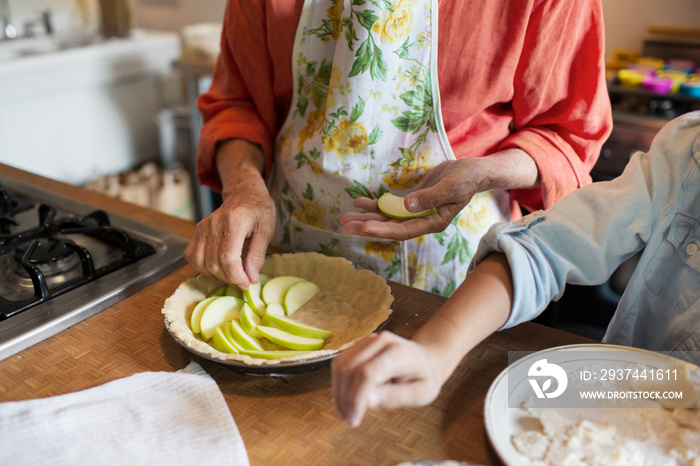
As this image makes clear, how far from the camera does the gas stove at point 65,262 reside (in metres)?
1.00

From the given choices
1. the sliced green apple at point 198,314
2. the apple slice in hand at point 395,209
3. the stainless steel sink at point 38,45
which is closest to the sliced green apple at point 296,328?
the sliced green apple at point 198,314

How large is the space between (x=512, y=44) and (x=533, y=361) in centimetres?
58

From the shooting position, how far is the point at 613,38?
2.47m

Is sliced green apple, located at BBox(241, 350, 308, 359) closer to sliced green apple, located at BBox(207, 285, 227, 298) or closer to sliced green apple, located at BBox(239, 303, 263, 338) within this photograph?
sliced green apple, located at BBox(239, 303, 263, 338)

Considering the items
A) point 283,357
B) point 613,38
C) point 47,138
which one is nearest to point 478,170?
point 283,357

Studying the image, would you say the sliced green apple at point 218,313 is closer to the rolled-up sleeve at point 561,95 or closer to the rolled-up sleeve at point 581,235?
the rolled-up sleeve at point 581,235

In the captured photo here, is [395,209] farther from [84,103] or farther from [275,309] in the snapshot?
[84,103]

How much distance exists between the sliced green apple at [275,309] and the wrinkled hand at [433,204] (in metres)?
0.18

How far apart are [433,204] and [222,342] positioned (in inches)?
16.5

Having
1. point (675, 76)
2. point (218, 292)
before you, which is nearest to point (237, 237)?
point (218, 292)

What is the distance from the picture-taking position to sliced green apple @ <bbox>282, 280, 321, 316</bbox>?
1.02 meters

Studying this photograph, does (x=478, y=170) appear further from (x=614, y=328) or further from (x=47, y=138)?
(x=47, y=138)

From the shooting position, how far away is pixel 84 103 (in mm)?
2982

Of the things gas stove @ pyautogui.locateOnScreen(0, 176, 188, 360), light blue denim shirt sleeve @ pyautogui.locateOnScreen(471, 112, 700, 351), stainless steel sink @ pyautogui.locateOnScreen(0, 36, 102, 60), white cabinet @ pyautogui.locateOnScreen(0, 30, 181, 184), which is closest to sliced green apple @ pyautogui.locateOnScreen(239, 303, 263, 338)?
gas stove @ pyautogui.locateOnScreen(0, 176, 188, 360)
